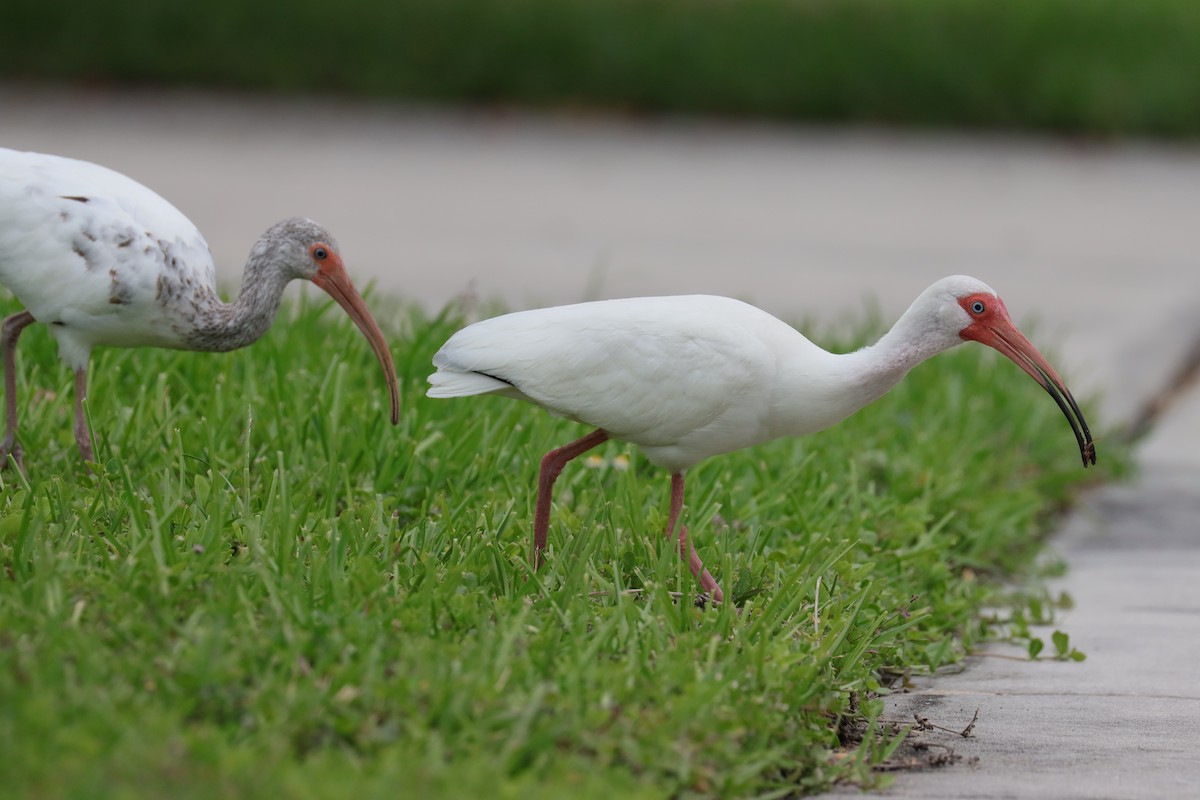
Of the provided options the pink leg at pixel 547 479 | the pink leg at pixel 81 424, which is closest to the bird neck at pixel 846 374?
the pink leg at pixel 547 479

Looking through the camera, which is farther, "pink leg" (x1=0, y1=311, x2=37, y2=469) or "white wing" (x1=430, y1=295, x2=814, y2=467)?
"pink leg" (x1=0, y1=311, x2=37, y2=469)

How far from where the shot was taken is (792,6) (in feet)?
45.9

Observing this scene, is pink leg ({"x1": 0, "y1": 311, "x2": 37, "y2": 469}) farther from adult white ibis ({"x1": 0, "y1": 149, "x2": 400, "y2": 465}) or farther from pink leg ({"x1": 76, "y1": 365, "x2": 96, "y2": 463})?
pink leg ({"x1": 76, "y1": 365, "x2": 96, "y2": 463})

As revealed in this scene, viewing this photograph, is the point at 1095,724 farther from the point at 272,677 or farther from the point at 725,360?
the point at 272,677

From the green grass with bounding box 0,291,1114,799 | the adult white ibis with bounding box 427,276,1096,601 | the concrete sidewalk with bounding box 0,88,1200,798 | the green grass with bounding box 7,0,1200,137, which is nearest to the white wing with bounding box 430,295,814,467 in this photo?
the adult white ibis with bounding box 427,276,1096,601

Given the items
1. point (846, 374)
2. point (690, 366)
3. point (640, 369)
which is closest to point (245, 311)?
point (640, 369)

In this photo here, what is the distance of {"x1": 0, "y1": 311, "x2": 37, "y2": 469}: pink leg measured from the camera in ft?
14.1

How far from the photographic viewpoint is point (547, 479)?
160 inches

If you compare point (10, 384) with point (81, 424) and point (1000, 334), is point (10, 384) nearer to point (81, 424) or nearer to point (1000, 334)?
point (81, 424)

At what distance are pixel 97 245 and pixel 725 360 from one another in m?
1.62

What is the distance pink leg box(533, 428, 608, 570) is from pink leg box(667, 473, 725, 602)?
230 millimetres

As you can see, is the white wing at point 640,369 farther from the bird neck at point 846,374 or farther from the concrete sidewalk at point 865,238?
the concrete sidewalk at point 865,238

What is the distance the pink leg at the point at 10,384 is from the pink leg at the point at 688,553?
1.66 metres

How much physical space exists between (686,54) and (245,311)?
9783 millimetres
